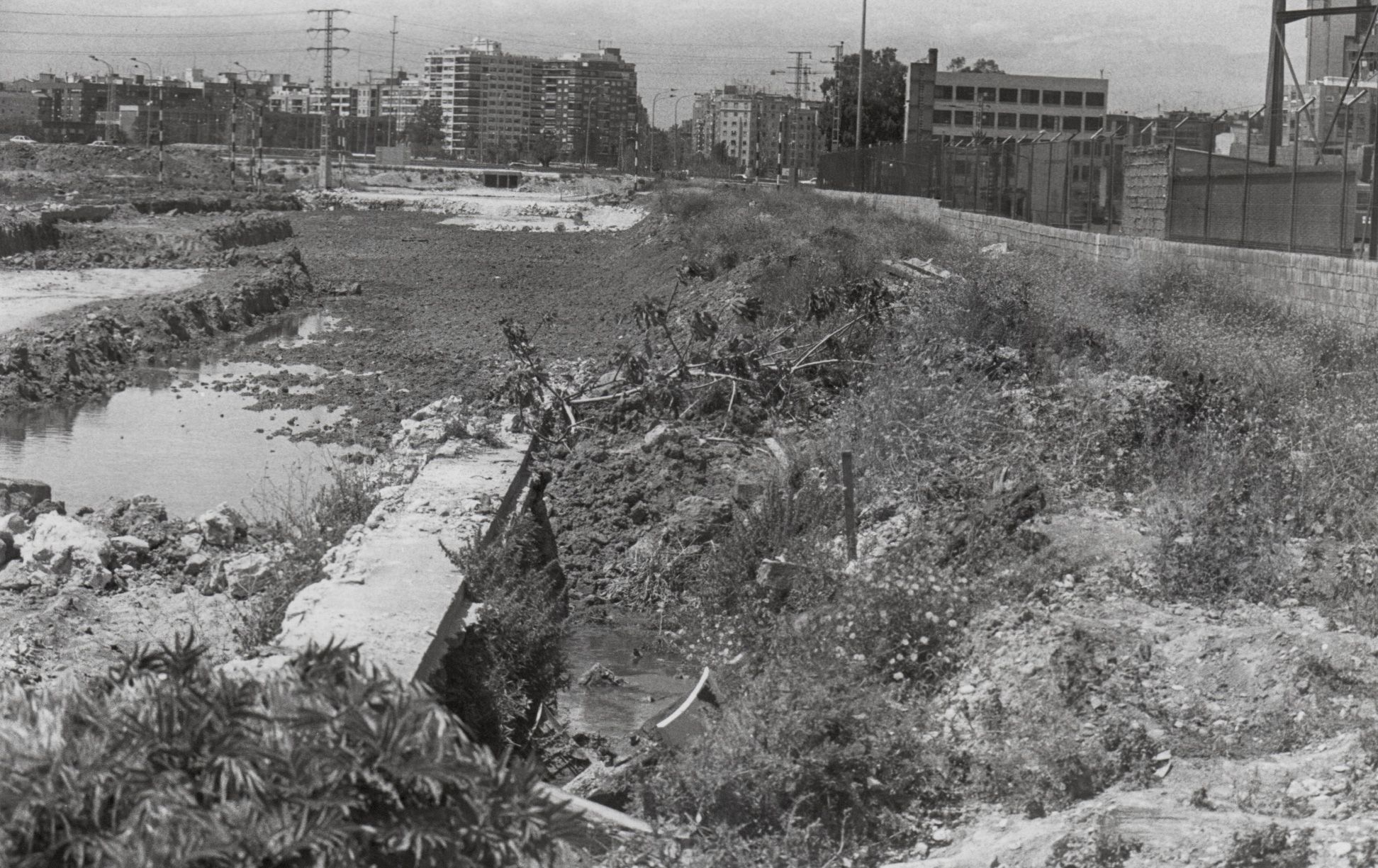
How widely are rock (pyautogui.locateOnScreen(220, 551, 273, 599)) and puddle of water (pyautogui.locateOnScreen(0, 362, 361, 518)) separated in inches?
87.7

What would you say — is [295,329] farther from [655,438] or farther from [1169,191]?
[655,438]

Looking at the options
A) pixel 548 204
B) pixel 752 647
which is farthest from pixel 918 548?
pixel 548 204

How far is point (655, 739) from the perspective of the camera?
7492 mm

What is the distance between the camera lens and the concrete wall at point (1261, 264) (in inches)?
722

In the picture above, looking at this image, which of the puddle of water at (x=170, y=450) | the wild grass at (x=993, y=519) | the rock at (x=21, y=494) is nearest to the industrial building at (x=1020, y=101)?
the puddle of water at (x=170, y=450)

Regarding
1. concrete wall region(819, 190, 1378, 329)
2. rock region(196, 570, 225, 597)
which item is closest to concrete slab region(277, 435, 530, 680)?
rock region(196, 570, 225, 597)

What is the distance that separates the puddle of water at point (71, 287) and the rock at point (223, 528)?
56.8ft

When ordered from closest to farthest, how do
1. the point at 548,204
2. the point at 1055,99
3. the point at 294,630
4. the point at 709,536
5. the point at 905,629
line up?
the point at 294,630, the point at 905,629, the point at 709,536, the point at 548,204, the point at 1055,99

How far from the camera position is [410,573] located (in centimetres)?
855

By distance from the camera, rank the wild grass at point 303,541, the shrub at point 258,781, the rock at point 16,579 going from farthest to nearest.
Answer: the rock at point 16,579 < the wild grass at point 303,541 < the shrub at point 258,781

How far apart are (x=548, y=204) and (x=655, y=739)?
86.6 m

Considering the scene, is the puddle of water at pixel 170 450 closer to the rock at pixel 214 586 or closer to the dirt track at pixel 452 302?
the dirt track at pixel 452 302

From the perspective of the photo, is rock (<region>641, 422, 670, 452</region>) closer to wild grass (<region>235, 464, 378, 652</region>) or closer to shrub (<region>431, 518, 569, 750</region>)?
wild grass (<region>235, 464, 378, 652</region>)

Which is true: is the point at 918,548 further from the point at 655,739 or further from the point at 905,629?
the point at 655,739
